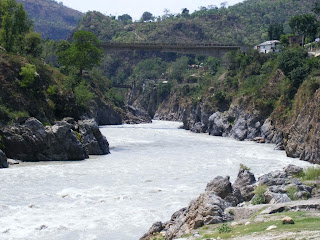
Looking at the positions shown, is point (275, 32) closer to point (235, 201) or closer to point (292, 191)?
point (235, 201)

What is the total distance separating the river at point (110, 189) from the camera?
81.0 feet

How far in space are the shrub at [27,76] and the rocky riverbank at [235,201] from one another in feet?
99.5

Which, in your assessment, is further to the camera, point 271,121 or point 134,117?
point 134,117

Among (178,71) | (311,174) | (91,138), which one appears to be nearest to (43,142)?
(91,138)

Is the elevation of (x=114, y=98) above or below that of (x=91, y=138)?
above

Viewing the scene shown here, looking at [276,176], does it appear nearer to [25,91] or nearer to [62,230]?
[62,230]

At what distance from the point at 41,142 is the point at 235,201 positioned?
26.5 m

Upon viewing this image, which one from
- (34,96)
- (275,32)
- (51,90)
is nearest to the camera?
(34,96)

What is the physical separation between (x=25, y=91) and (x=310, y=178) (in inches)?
1323

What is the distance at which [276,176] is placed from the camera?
2852cm

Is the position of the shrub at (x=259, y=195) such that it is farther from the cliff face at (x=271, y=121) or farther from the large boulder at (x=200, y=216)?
the cliff face at (x=271, y=121)

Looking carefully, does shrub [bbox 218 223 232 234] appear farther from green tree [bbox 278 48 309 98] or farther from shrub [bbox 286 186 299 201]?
green tree [bbox 278 48 309 98]

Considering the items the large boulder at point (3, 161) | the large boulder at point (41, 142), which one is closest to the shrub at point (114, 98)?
the large boulder at point (41, 142)

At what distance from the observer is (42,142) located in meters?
46.9
